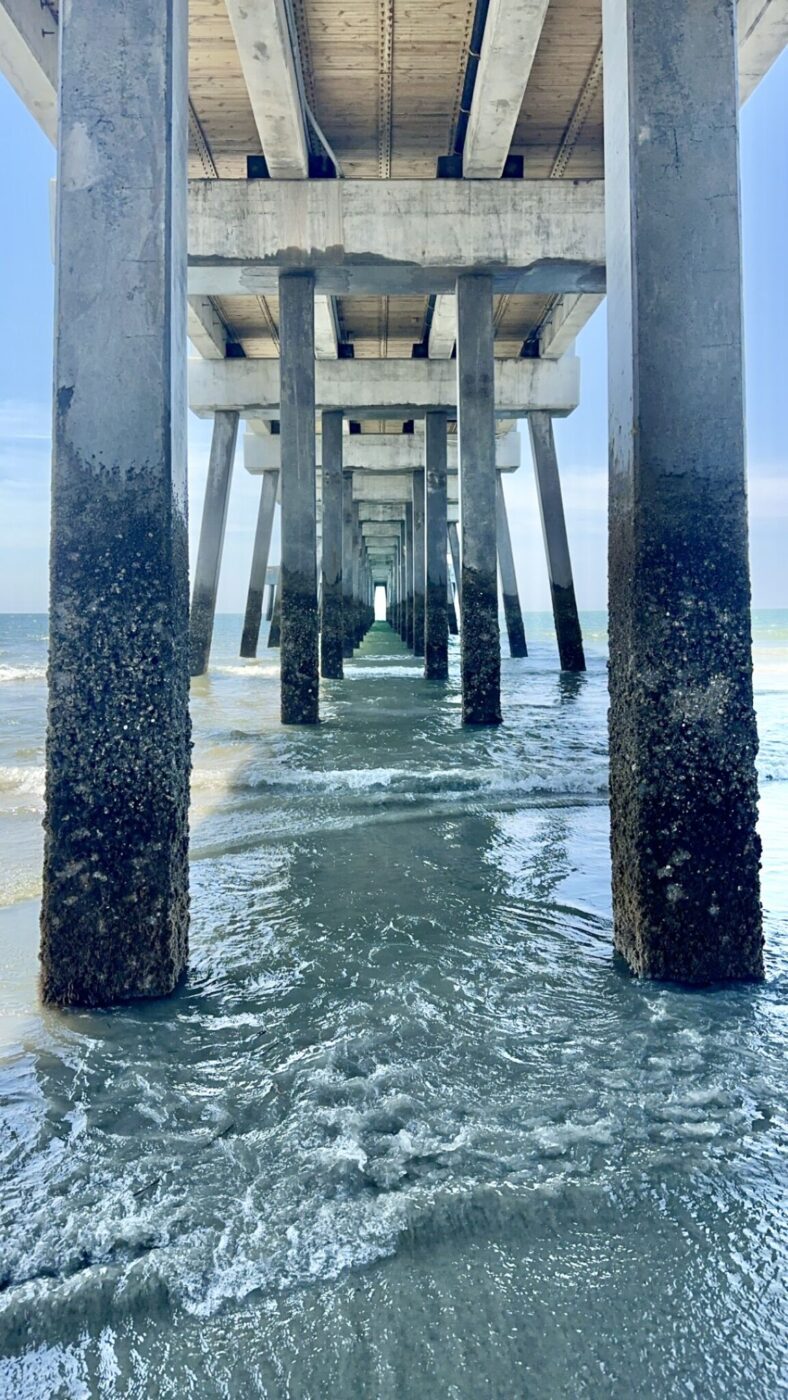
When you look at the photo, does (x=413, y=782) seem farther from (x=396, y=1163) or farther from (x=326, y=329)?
(x=326, y=329)

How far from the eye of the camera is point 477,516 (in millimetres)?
9062

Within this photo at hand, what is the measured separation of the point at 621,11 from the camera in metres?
2.76

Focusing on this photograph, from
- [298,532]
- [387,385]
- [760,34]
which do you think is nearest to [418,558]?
[387,385]

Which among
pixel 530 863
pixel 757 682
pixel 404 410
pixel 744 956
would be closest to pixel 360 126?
pixel 404 410

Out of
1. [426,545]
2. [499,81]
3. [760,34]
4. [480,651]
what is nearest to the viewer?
[760,34]

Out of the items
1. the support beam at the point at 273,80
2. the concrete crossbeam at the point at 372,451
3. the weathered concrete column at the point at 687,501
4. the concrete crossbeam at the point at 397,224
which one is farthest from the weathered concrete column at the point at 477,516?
the concrete crossbeam at the point at 372,451

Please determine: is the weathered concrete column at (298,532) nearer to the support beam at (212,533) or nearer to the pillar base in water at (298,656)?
the pillar base in water at (298,656)

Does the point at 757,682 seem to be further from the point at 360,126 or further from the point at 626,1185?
the point at 626,1185

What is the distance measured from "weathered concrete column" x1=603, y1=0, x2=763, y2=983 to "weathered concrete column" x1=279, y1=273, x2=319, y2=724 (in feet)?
22.3

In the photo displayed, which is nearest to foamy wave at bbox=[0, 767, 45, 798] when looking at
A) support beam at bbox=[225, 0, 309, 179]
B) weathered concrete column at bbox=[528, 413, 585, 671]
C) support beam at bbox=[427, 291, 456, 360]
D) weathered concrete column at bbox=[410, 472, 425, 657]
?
support beam at bbox=[225, 0, 309, 179]

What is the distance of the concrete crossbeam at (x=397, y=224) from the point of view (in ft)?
27.5

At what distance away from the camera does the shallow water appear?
136cm

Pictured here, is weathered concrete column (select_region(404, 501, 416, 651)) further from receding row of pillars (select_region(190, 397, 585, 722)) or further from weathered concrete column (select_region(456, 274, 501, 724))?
weathered concrete column (select_region(456, 274, 501, 724))

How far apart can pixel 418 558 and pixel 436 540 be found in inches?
273
